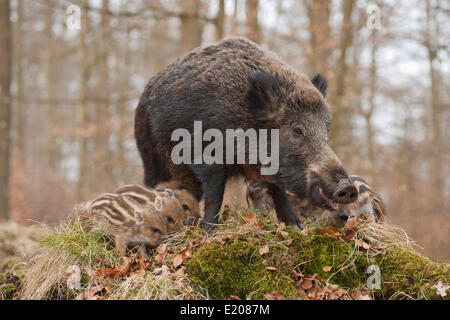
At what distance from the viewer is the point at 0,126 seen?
11297 mm

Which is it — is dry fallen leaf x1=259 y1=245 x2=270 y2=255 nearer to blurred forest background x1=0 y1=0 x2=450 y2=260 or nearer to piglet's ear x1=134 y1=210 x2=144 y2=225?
piglet's ear x1=134 y1=210 x2=144 y2=225

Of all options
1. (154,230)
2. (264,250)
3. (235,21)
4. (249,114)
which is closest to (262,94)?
(249,114)

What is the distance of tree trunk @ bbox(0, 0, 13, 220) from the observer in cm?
1120

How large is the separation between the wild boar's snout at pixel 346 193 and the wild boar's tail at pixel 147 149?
2.49 metres

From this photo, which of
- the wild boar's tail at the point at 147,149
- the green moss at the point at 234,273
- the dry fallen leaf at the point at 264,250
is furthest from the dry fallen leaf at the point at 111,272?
the wild boar's tail at the point at 147,149

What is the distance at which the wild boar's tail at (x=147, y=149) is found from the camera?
5383 millimetres

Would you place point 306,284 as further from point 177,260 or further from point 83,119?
point 83,119

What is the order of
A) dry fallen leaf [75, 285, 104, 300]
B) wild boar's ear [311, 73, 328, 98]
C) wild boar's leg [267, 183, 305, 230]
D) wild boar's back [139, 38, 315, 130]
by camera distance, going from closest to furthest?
dry fallen leaf [75, 285, 104, 300] < wild boar's back [139, 38, 315, 130] < wild boar's leg [267, 183, 305, 230] < wild boar's ear [311, 73, 328, 98]

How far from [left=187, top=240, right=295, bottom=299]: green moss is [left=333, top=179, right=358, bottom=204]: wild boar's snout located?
81 centimetres

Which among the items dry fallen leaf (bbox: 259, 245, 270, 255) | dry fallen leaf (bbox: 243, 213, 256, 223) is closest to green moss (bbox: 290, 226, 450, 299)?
dry fallen leaf (bbox: 259, 245, 270, 255)

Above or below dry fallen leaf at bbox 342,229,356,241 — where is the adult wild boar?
above

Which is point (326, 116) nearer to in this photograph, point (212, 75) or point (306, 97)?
point (306, 97)
